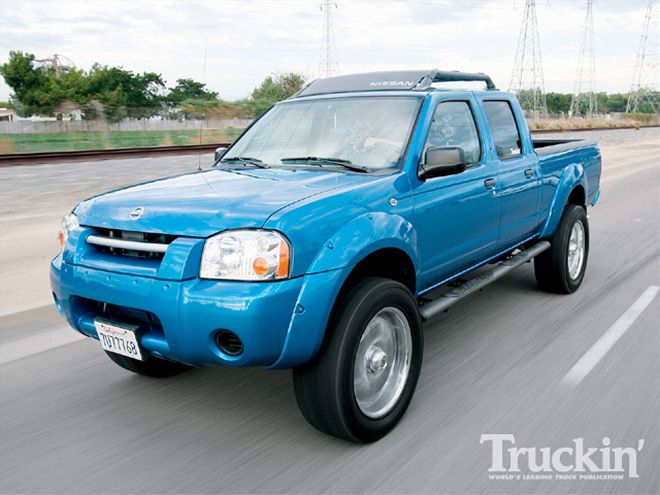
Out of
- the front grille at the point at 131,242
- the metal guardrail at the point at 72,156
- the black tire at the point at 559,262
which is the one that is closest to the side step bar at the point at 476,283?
the black tire at the point at 559,262

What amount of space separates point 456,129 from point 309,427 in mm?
2295

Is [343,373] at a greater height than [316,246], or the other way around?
[316,246]

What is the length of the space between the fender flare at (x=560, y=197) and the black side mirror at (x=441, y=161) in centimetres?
228

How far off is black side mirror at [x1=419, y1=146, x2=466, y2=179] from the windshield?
0.18 m

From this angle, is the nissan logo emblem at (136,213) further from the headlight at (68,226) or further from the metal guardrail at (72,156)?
the metal guardrail at (72,156)

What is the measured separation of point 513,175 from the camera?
5.04 meters

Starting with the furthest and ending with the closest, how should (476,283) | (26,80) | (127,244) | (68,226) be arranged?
(26,80), (476,283), (68,226), (127,244)

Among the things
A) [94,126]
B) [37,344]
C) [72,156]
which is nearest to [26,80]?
[94,126]

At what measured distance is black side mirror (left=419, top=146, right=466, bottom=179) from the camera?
3.75 meters

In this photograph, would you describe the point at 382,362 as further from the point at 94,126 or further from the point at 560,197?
the point at 94,126

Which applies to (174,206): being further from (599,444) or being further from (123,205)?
(599,444)

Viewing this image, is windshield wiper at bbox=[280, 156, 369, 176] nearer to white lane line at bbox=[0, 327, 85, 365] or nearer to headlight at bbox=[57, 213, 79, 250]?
headlight at bbox=[57, 213, 79, 250]

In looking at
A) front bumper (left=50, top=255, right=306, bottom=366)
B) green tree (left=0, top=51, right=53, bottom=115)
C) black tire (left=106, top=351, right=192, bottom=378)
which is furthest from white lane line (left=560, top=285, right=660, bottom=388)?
green tree (left=0, top=51, right=53, bottom=115)

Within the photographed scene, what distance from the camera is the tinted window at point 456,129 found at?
4.25 m
